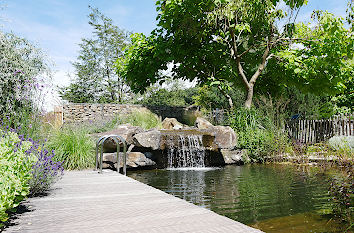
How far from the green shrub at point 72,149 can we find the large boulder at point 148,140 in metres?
2.02

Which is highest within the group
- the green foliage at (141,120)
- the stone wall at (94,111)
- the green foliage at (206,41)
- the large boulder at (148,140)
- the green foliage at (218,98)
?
the green foliage at (206,41)

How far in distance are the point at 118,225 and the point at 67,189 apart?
1711mm

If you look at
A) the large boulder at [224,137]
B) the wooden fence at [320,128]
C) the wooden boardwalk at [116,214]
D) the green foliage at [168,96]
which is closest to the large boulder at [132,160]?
the large boulder at [224,137]

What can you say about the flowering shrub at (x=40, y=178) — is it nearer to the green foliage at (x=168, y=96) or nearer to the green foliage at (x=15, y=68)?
the green foliage at (x=15, y=68)

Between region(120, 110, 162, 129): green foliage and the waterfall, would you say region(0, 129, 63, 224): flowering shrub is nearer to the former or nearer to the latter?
the waterfall

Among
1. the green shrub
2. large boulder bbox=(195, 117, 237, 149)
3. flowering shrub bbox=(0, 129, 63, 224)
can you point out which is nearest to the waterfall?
large boulder bbox=(195, 117, 237, 149)

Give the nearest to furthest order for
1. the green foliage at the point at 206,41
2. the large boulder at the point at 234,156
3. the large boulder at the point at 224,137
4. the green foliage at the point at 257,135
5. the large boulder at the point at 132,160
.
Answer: the large boulder at the point at 132,160, the green foliage at the point at 257,135, the large boulder at the point at 234,156, the large boulder at the point at 224,137, the green foliage at the point at 206,41

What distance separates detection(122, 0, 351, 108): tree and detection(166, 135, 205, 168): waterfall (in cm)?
372

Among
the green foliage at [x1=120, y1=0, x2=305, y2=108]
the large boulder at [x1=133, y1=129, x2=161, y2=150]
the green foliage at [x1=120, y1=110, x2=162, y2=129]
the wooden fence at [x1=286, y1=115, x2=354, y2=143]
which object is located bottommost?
the large boulder at [x1=133, y1=129, x2=161, y2=150]

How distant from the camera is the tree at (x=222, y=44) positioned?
459 inches

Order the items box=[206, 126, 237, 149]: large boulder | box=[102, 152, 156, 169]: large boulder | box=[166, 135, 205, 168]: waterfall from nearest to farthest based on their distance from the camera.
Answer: box=[102, 152, 156, 169]: large boulder < box=[166, 135, 205, 168]: waterfall < box=[206, 126, 237, 149]: large boulder

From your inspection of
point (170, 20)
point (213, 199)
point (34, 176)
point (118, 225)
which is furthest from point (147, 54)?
point (118, 225)

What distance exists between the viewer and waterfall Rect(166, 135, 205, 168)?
9430mm

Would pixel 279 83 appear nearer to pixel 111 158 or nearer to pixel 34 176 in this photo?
pixel 111 158
